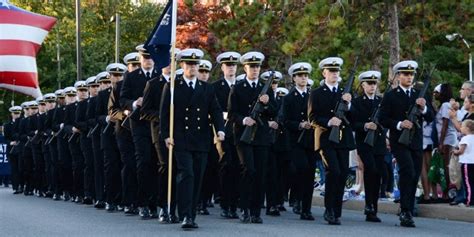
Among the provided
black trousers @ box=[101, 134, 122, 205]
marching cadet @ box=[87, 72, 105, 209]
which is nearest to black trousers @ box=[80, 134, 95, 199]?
marching cadet @ box=[87, 72, 105, 209]

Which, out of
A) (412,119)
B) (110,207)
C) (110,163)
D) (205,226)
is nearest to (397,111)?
(412,119)

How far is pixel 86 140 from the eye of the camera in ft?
70.3

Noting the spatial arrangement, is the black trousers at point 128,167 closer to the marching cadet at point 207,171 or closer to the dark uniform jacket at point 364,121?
the marching cadet at point 207,171

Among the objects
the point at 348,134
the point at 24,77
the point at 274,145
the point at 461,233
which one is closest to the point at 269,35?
the point at 24,77

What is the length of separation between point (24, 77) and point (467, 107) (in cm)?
1236

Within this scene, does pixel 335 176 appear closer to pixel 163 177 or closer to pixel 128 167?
pixel 163 177

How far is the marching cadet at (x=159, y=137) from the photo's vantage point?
16312mm

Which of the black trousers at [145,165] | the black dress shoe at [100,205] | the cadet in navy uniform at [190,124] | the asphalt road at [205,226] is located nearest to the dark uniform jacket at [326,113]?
the asphalt road at [205,226]

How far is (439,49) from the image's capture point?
151ft

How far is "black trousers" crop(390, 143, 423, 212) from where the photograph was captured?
16.4 m

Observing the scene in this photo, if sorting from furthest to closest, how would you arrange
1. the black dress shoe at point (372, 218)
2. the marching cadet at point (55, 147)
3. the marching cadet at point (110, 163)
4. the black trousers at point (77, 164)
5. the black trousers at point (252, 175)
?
the marching cadet at point (55, 147), the black trousers at point (77, 164), the marching cadet at point (110, 163), the black dress shoe at point (372, 218), the black trousers at point (252, 175)

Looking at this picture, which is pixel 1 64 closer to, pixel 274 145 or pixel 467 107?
pixel 274 145

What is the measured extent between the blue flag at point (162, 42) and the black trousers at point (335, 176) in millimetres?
2289

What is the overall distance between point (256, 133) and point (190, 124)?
1377 mm
